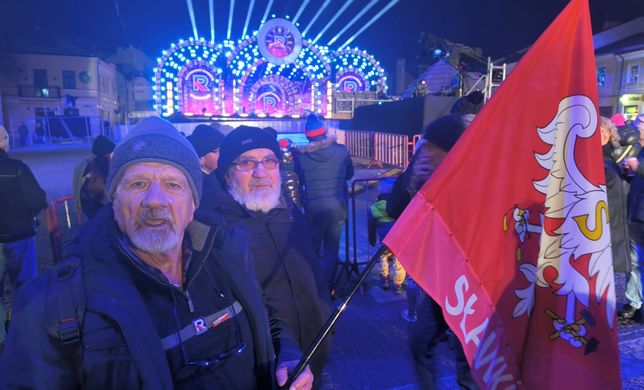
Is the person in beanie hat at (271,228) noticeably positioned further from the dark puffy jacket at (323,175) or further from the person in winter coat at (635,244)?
the person in winter coat at (635,244)

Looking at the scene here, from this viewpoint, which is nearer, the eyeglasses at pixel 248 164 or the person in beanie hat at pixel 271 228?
the person in beanie hat at pixel 271 228

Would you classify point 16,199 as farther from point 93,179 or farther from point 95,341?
point 95,341

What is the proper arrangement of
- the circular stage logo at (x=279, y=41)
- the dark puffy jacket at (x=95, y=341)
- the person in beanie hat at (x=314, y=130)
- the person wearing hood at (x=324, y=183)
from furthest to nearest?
1. the circular stage logo at (x=279, y=41)
2. the person in beanie hat at (x=314, y=130)
3. the person wearing hood at (x=324, y=183)
4. the dark puffy jacket at (x=95, y=341)

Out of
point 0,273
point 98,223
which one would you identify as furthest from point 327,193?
point 98,223

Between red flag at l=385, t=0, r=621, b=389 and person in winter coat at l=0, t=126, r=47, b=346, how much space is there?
3802 millimetres

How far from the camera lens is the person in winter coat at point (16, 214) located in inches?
153

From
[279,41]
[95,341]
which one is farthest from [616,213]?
[279,41]

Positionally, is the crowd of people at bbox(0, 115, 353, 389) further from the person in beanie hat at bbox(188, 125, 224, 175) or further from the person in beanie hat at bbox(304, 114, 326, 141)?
the person in beanie hat at bbox(304, 114, 326, 141)

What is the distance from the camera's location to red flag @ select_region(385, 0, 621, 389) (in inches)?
63.6

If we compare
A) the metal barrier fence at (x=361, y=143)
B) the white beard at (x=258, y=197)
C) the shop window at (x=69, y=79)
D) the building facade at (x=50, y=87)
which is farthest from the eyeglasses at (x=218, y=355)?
the shop window at (x=69, y=79)

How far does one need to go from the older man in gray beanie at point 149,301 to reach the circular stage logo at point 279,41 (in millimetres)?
29571

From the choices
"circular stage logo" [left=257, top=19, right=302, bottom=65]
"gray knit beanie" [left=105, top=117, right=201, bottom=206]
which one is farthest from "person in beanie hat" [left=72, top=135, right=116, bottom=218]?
"circular stage logo" [left=257, top=19, right=302, bottom=65]

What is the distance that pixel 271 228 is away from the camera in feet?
7.73

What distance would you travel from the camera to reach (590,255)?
1.61 meters
